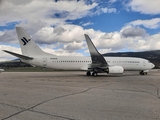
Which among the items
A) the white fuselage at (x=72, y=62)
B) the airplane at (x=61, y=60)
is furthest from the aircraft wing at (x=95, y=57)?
the white fuselage at (x=72, y=62)

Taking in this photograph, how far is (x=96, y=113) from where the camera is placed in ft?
17.9

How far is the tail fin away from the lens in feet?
79.6

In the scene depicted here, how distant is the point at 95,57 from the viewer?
23.2 meters

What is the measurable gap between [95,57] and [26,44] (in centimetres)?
927

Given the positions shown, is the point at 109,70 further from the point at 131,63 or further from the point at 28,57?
the point at 28,57

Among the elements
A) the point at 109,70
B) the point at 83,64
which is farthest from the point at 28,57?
the point at 109,70

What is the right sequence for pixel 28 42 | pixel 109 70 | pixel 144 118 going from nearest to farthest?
1. pixel 144 118
2. pixel 109 70
3. pixel 28 42

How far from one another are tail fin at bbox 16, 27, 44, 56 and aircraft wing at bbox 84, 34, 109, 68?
24.5ft

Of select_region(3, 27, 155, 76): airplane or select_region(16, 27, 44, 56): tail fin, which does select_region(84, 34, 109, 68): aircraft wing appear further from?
select_region(16, 27, 44, 56): tail fin

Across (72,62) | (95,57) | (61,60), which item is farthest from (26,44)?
(95,57)

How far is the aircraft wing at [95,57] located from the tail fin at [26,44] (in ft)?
24.5

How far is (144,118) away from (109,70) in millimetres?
18355

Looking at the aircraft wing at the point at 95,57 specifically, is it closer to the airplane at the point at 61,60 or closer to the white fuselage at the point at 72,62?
the airplane at the point at 61,60

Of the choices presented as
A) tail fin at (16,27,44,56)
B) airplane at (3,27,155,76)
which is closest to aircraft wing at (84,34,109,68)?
airplane at (3,27,155,76)
